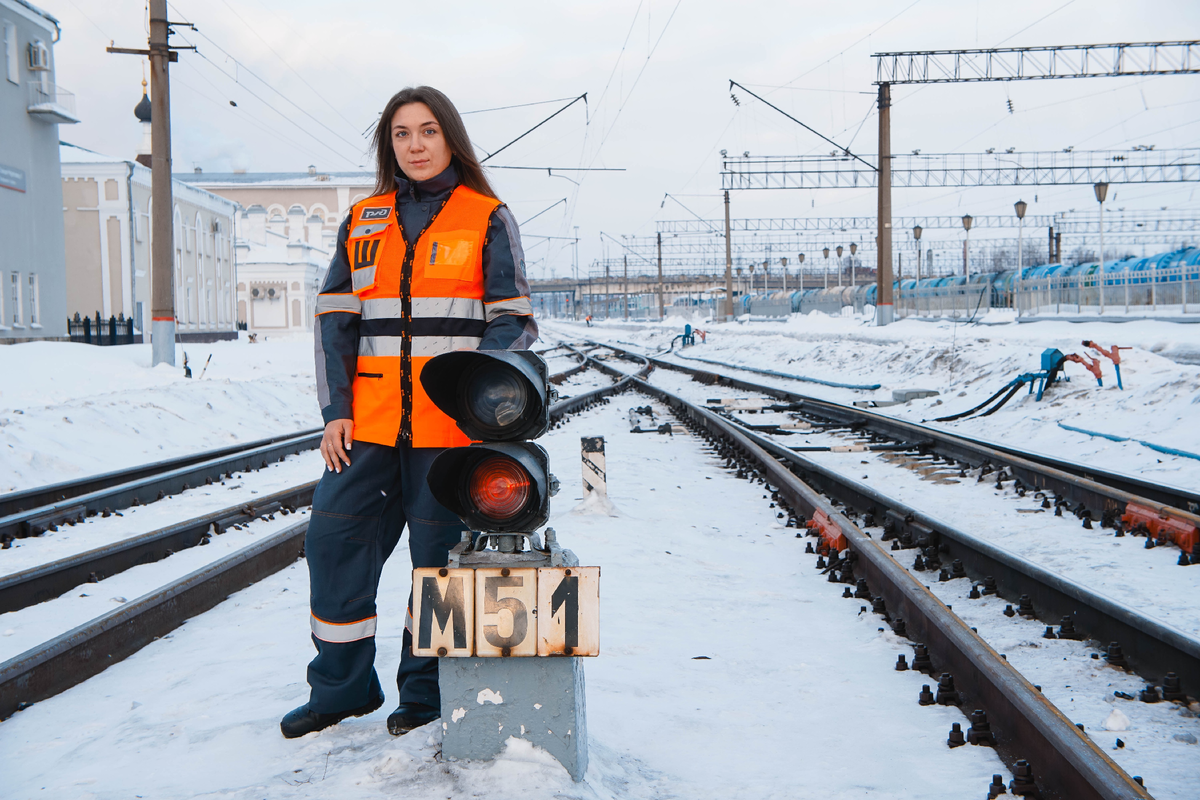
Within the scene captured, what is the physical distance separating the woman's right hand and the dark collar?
2.32ft

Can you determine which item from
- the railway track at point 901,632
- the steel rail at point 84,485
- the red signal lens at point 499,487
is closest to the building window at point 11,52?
the steel rail at point 84,485

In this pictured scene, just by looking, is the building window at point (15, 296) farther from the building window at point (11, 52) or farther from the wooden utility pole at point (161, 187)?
the wooden utility pole at point (161, 187)

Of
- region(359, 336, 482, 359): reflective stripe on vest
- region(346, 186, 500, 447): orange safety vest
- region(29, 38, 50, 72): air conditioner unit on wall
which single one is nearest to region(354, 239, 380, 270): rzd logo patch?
region(346, 186, 500, 447): orange safety vest

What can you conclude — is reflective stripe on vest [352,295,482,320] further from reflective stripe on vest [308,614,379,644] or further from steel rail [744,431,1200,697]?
steel rail [744,431,1200,697]

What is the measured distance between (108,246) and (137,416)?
25.4m

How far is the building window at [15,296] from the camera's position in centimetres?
2677

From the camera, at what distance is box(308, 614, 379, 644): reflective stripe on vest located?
2932 mm

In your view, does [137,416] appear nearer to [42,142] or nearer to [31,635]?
[31,635]

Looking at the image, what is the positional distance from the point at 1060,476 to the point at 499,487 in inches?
263

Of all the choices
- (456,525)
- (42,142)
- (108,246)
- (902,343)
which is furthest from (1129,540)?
(108,246)

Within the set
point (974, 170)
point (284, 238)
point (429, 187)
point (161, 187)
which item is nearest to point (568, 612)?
point (429, 187)

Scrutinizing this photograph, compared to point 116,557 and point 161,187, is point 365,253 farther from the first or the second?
point 161,187

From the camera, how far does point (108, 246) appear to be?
116ft

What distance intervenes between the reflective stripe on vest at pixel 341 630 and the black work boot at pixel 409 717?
251 millimetres
